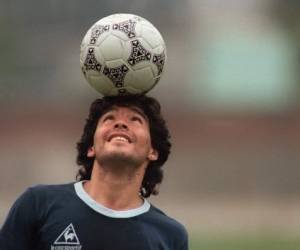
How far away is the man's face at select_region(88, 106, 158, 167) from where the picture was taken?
11.1 feet

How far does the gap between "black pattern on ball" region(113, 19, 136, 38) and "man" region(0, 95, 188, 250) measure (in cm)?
25

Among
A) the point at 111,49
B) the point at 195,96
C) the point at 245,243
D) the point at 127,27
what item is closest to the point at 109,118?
the point at 111,49

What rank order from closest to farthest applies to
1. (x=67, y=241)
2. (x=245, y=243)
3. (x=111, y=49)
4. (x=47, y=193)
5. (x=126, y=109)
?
(x=67, y=241)
(x=47, y=193)
(x=126, y=109)
(x=111, y=49)
(x=245, y=243)

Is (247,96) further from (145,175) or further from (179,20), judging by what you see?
(145,175)

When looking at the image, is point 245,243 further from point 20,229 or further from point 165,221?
point 20,229

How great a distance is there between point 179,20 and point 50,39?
2.25 m

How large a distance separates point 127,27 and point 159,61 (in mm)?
183

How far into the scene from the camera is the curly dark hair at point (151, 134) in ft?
11.7

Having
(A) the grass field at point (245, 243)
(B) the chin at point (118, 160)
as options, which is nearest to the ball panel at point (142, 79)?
(B) the chin at point (118, 160)

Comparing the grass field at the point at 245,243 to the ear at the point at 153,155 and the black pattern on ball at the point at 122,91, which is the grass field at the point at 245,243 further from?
the black pattern on ball at the point at 122,91

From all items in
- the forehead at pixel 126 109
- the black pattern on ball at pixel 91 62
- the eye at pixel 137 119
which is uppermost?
the black pattern on ball at pixel 91 62

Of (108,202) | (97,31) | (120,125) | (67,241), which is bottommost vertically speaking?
(67,241)

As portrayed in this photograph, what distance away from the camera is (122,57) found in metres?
3.61

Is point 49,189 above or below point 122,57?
below
